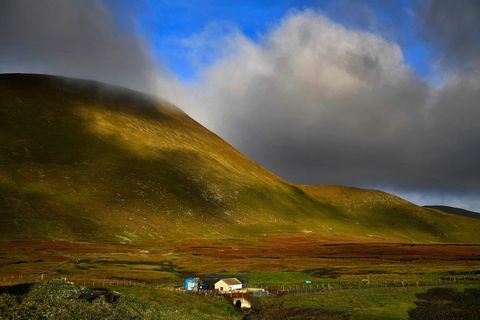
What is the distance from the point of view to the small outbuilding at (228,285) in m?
75.9

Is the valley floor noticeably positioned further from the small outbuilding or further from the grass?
the small outbuilding

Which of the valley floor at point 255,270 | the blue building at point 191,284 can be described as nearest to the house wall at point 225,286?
the blue building at point 191,284

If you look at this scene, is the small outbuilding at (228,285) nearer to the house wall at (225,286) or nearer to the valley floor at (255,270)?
the house wall at (225,286)

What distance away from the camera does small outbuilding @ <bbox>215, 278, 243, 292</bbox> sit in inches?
2990

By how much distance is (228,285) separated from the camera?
3000 inches

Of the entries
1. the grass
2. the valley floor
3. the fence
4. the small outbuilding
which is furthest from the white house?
the grass

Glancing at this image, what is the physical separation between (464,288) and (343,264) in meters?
51.4

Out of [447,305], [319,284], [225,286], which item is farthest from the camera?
[319,284]

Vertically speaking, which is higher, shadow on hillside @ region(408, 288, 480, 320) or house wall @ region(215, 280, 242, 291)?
shadow on hillside @ region(408, 288, 480, 320)

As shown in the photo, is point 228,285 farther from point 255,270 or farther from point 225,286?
point 255,270

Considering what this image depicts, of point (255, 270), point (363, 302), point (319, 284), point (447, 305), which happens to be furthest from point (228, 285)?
point (447, 305)

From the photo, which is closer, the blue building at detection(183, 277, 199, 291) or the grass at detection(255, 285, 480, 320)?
the grass at detection(255, 285, 480, 320)

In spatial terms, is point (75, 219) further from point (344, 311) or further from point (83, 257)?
point (344, 311)

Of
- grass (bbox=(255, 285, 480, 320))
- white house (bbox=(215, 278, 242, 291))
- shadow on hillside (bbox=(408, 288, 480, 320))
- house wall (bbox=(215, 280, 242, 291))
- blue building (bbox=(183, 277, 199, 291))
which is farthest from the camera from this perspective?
blue building (bbox=(183, 277, 199, 291))
